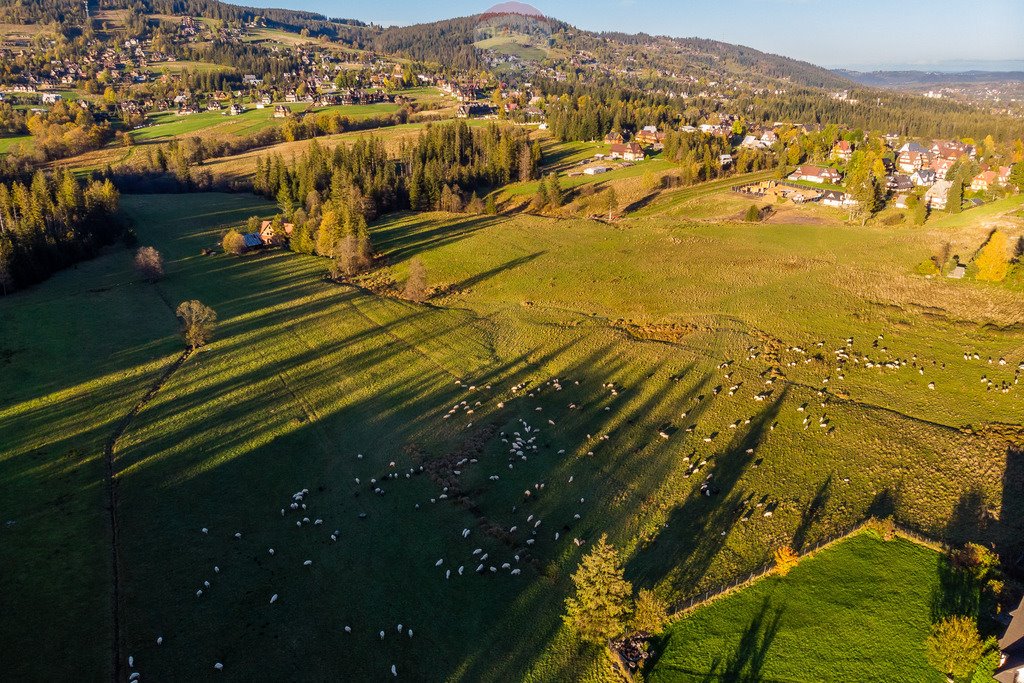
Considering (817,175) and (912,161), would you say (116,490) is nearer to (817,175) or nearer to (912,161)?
(817,175)

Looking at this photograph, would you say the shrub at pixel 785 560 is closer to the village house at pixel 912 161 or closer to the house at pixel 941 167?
the house at pixel 941 167

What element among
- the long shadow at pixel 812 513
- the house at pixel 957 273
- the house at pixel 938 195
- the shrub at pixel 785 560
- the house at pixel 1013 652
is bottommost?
the long shadow at pixel 812 513

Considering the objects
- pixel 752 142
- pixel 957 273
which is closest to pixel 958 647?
pixel 957 273

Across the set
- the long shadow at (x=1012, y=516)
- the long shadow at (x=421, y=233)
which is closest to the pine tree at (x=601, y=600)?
the long shadow at (x=1012, y=516)

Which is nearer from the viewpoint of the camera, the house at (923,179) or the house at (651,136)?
the house at (923,179)

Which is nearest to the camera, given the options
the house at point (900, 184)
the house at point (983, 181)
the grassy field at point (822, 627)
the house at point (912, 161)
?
the grassy field at point (822, 627)

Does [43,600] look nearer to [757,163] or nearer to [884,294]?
[884,294]

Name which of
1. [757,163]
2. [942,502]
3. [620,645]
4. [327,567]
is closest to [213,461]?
[327,567]
